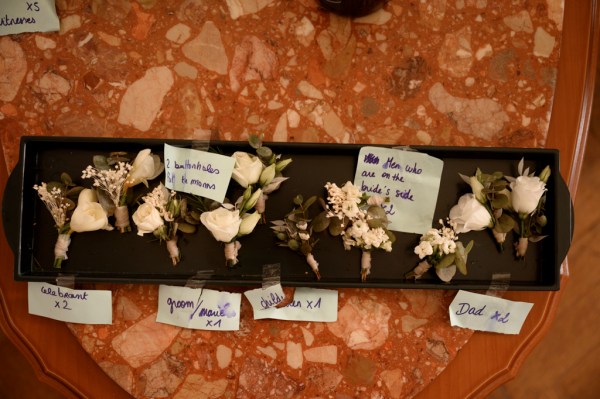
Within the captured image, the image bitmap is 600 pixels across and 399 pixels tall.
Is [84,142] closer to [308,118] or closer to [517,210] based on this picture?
[308,118]

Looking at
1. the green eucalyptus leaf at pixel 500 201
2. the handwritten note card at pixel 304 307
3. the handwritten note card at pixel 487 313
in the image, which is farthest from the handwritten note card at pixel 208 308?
the green eucalyptus leaf at pixel 500 201

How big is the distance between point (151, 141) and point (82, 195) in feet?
0.66

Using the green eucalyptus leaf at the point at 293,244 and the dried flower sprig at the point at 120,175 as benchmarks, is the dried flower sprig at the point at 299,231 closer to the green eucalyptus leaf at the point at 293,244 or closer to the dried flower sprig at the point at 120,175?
the green eucalyptus leaf at the point at 293,244

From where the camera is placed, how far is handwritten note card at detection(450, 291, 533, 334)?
1.23 metres

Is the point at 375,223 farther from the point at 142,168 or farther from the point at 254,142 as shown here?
the point at 142,168

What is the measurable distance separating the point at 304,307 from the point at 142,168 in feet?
1.68

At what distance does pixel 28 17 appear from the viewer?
125 cm

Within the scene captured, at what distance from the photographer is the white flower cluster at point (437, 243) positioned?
45.3 inches

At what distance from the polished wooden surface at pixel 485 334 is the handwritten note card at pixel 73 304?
40mm

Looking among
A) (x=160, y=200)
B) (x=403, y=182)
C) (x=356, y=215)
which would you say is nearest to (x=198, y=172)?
(x=160, y=200)

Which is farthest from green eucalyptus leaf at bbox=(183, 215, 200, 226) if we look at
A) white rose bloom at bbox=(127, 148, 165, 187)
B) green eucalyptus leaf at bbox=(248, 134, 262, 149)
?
green eucalyptus leaf at bbox=(248, 134, 262, 149)

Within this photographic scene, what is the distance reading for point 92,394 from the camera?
1.23 metres

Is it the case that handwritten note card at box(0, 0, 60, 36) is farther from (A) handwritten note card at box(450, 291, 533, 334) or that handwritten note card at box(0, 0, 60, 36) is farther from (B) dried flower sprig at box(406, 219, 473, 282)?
(A) handwritten note card at box(450, 291, 533, 334)

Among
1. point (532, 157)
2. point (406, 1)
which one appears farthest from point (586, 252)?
point (406, 1)
